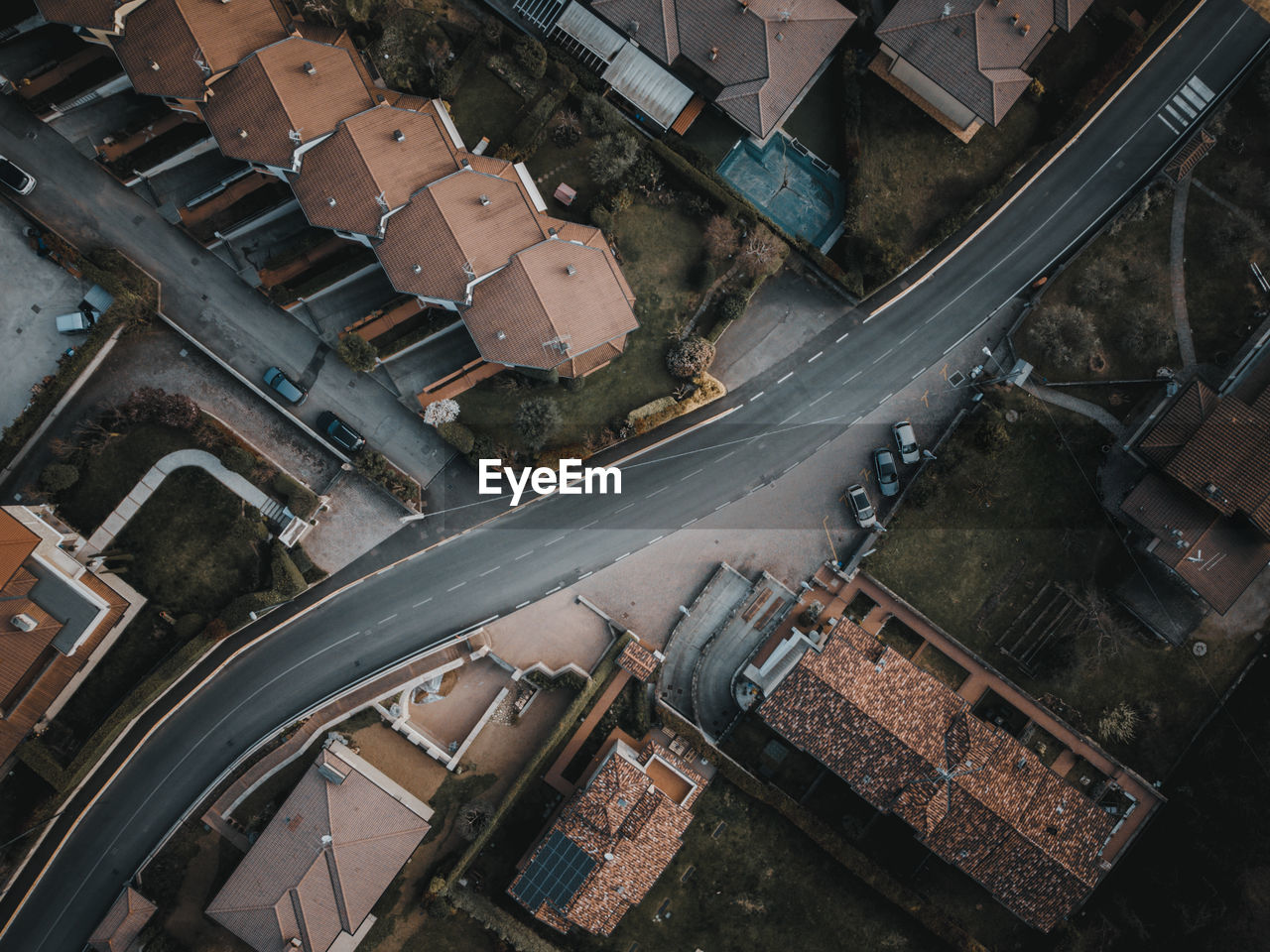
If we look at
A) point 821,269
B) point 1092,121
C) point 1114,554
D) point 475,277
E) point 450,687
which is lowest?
point 450,687

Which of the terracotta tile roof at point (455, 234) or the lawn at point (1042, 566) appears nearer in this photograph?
the terracotta tile roof at point (455, 234)

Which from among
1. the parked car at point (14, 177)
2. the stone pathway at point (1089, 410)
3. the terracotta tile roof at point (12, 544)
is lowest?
the terracotta tile roof at point (12, 544)

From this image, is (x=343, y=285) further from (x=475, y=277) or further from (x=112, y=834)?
(x=112, y=834)

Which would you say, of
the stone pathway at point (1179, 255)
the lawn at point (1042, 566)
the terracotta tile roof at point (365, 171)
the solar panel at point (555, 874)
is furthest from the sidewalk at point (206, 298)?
the stone pathway at point (1179, 255)

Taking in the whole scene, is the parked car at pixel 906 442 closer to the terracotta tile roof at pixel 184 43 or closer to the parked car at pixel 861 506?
the parked car at pixel 861 506

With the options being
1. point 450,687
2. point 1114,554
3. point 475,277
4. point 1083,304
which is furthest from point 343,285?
point 1114,554

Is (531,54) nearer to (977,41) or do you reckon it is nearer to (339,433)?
(339,433)
